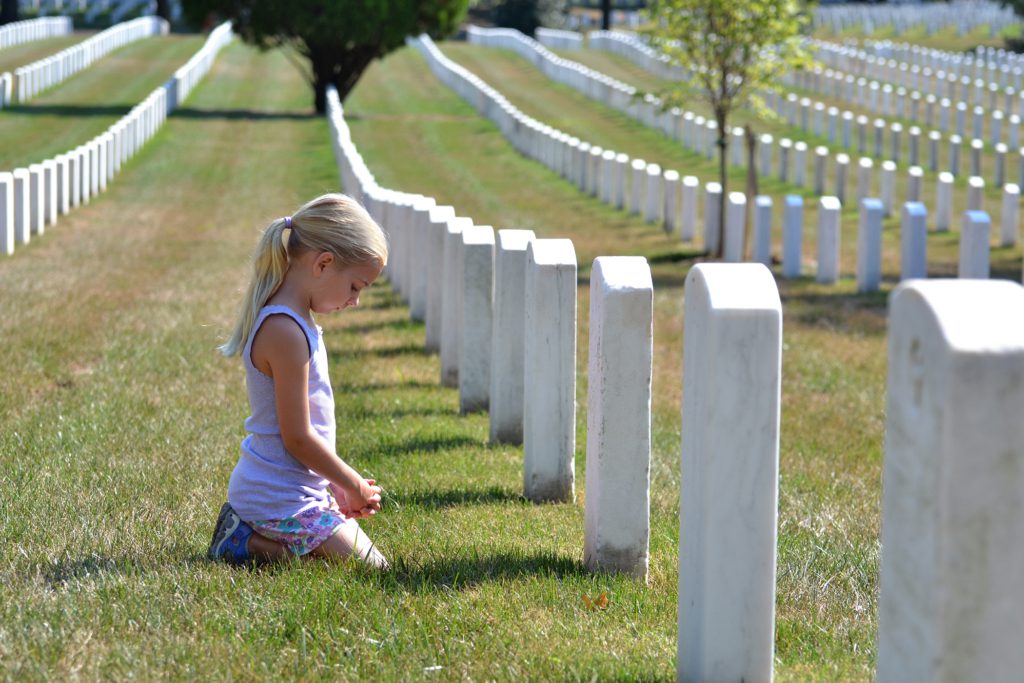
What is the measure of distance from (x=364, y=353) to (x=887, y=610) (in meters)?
7.39

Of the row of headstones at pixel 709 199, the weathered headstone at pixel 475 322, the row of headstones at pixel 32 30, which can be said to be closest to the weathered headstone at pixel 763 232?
the row of headstones at pixel 709 199

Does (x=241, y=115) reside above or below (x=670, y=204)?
above

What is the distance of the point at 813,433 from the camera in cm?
830

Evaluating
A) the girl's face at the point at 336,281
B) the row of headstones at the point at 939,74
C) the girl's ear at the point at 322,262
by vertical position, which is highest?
the girl's ear at the point at 322,262

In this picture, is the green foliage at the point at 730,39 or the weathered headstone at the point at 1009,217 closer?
the green foliage at the point at 730,39

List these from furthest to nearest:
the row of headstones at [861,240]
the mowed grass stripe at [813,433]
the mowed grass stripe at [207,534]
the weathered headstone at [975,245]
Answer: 1. the row of headstones at [861,240]
2. the weathered headstone at [975,245]
3. the mowed grass stripe at [813,433]
4. the mowed grass stripe at [207,534]

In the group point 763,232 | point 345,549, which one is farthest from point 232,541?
point 763,232

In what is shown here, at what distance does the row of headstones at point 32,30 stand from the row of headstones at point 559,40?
765 inches

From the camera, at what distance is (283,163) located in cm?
2902

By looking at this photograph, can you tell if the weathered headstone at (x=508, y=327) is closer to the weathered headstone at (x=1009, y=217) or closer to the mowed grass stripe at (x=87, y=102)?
the weathered headstone at (x=1009, y=217)

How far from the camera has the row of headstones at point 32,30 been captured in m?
51.9

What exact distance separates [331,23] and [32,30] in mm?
24294

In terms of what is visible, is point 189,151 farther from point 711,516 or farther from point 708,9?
point 711,516

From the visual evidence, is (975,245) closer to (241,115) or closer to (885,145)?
(885,145)
